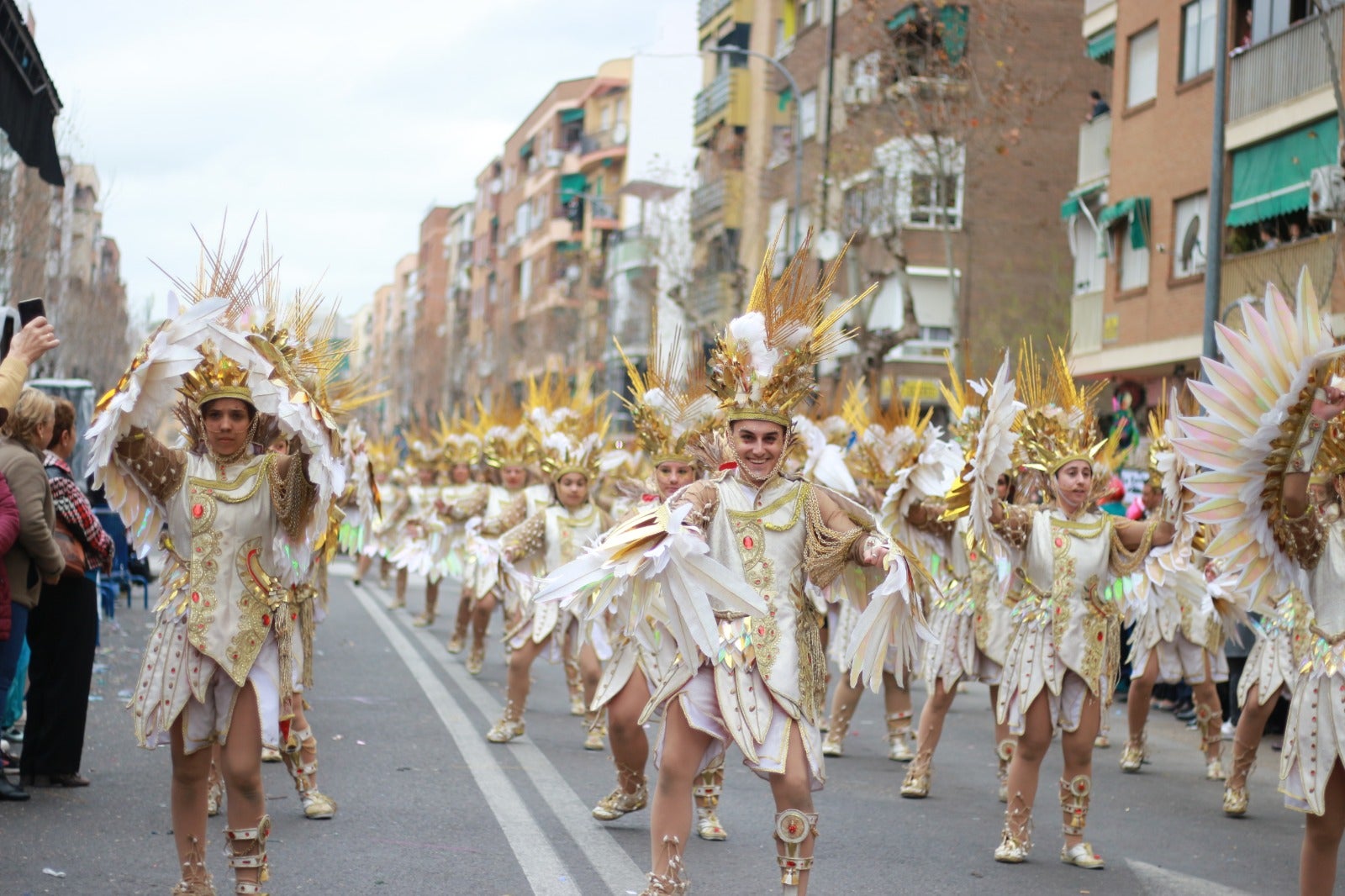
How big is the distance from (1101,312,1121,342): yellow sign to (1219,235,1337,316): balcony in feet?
10.6

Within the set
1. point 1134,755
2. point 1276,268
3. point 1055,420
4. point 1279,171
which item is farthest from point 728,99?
point 1055,420

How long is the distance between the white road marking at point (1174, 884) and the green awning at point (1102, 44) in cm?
2258

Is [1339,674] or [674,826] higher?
[1339,674]

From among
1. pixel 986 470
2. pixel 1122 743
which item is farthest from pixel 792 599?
pixel 1122 743

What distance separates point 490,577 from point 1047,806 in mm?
6217

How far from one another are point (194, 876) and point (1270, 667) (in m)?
6.23

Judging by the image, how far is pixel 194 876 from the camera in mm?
6309

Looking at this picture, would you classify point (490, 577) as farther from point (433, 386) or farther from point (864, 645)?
point (433, 386)

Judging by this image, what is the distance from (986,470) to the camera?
7438 millimetres

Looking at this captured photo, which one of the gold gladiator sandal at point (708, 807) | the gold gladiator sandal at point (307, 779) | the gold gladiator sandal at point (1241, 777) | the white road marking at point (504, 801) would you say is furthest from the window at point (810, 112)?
the gold gladiator sandal at point (307, 779)

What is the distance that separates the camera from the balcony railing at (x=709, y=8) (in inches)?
1987

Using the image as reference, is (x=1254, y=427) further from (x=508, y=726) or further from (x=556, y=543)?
(x=556, y=543)

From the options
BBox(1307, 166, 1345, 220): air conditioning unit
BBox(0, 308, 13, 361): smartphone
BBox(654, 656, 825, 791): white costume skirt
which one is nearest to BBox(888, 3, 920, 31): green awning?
BBox(1307, 166, 1345, 220): air conditioning unit

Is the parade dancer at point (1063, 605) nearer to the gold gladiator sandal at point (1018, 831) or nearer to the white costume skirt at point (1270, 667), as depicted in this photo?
the gold gladiator sandal at point (1018, 831)
